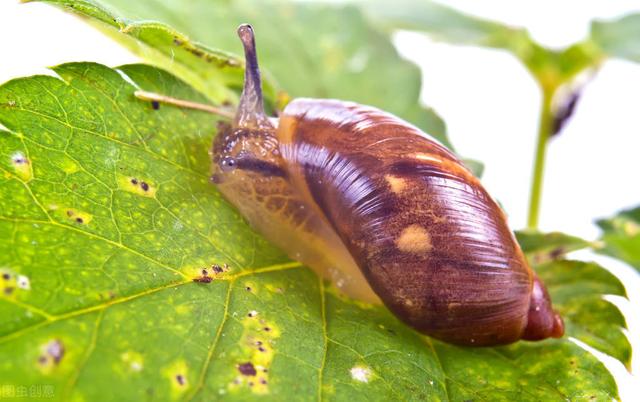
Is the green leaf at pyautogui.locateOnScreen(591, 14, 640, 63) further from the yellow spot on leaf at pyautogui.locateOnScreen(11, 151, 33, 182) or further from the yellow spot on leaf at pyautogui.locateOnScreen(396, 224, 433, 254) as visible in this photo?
the yellow spot on leaf at pyautogui.locateOnScreen(11, 151, 33, 182)

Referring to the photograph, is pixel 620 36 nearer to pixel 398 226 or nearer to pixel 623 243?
pixel 623 243

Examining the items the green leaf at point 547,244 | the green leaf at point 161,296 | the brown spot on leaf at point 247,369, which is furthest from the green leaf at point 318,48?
the brown spot on leaf at point 247,369

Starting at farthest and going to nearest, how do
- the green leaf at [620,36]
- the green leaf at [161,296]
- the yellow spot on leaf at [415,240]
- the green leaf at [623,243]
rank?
1. the green leaf at [620,36]
2. the green leaf at [623,243]
3. the yellow spot on leaf at [415,240]
4. the green leaf at [161,296]

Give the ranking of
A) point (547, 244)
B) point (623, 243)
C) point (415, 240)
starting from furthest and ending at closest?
point (623, 243)
point (547, 244)
point (415, 240)

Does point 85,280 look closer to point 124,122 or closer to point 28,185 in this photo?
point 28,185

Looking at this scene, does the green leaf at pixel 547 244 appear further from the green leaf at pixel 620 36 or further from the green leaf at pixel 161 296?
the green leaf at pixel 620 36

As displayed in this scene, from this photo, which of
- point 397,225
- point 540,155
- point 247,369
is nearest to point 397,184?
point 397,225
